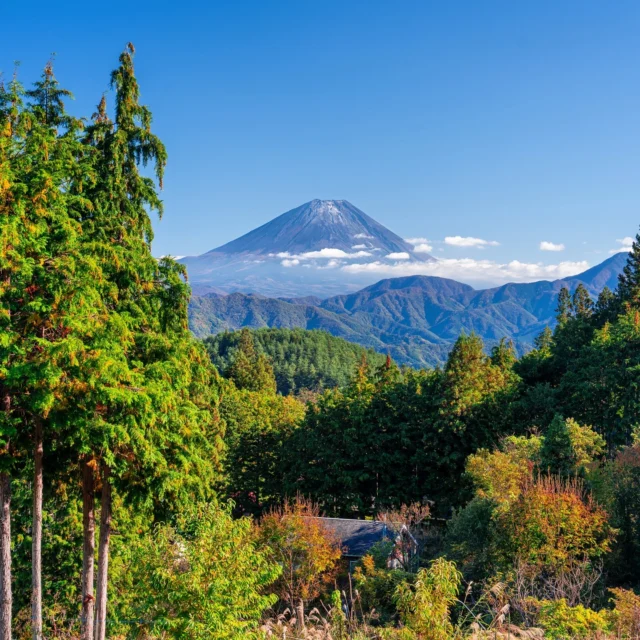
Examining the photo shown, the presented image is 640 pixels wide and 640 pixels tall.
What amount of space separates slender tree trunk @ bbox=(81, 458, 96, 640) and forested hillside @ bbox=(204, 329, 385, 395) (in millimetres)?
77951

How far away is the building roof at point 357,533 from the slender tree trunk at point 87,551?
11039 millimetres

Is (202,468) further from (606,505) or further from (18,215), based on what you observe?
(606,505)

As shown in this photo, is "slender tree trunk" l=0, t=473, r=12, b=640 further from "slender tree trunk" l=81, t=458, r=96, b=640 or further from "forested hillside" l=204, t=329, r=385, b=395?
"forested hillside" l=204, t=329, r=385, b=395

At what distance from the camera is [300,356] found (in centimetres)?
11188

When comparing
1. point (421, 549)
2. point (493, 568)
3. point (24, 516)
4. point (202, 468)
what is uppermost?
point (202, 468)

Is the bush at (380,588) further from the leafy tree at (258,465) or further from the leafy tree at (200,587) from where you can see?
the leafy tree at (258,465)

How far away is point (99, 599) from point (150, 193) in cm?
873

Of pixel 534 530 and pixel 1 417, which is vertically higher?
pixel 1 417

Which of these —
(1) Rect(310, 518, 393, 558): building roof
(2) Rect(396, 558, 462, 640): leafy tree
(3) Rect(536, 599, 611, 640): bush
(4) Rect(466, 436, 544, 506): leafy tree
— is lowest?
(1) Rect(310, 518, 393, 558): building roof

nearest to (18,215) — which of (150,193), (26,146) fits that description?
(26,146)

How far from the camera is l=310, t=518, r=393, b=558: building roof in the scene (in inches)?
802

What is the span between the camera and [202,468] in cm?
1110

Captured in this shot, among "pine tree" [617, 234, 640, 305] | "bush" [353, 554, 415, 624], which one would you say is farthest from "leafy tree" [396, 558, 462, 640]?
"pine tree" [617, 234, 640, 305]

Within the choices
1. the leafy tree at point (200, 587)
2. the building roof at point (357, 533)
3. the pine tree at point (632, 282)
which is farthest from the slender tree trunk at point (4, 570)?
the pine tree at point (632, 282)
